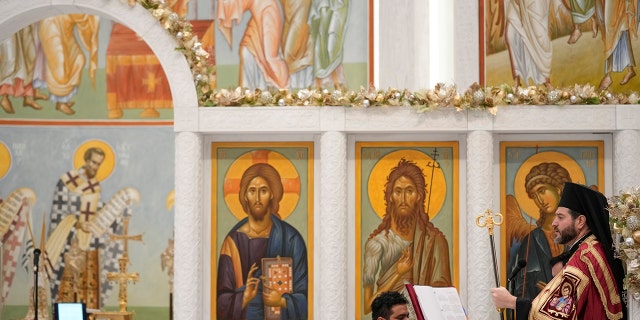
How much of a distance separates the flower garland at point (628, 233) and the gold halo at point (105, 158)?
27.6 ft

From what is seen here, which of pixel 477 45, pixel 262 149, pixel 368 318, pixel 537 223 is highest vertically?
pixel 477 45

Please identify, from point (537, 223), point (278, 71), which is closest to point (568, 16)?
point (537, 223)

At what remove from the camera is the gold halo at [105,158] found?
13.6 metres

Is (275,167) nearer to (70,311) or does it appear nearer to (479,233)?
(479,233)

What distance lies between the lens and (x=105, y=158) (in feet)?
44.6

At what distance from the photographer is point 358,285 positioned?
29.2 ft

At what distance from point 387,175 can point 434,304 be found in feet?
7.15

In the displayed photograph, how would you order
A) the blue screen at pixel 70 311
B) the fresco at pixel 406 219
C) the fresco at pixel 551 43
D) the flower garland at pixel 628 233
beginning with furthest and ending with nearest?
the blue screen at pixel 70 311
the fresco at pixel 551 43
the fresco at pixel 406 219
the flower garland at pixel 628 233

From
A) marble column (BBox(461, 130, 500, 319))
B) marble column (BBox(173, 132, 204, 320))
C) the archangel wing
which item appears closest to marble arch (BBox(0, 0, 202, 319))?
marble column (BBox(173, 132, 204, 320))

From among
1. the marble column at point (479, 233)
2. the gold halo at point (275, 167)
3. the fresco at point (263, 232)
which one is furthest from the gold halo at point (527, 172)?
the gold halo at point (275, 167)

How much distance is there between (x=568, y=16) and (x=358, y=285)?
335cm

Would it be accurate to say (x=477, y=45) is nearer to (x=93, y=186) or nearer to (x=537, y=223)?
(x=537, y=223)

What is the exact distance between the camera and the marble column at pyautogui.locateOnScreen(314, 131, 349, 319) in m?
8.71

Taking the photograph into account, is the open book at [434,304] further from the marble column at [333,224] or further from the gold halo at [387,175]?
the gold halo at [387,175]
